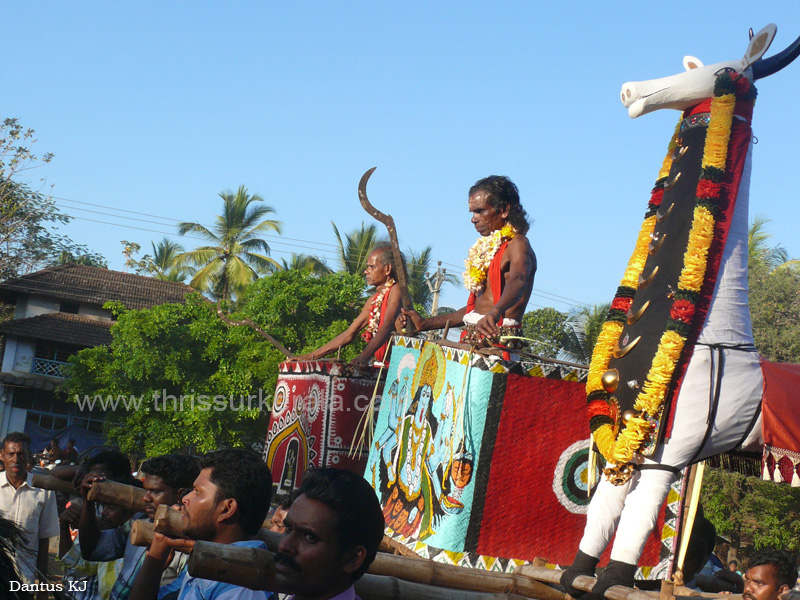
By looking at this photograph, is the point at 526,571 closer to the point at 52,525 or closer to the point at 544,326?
the point at 52,525

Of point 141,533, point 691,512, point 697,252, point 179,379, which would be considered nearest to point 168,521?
point 141,533

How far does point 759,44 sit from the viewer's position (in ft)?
12.7

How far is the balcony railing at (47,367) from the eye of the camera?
106 ft

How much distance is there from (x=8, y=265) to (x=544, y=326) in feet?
55.5

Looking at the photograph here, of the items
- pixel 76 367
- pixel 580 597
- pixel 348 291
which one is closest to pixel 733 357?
pixel 580 597

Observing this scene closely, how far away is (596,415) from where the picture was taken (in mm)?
3672

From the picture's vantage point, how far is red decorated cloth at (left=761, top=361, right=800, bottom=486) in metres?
3.56

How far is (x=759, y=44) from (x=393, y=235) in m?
2.01

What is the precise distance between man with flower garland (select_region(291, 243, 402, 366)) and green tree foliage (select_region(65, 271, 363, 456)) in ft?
54.6

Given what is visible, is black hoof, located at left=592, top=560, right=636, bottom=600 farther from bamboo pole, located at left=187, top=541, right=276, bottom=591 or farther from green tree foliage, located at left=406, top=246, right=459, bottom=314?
green tree foliage, located at left=406, top=246, right=459, bottom=314

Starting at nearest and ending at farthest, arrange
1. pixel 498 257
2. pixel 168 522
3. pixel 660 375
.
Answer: pixel 168 522
pixel 660 375
pixel 498 257

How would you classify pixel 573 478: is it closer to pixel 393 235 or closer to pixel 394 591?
pixel 393 235

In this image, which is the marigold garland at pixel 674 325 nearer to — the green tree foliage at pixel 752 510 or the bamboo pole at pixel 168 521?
the bamboo pole at pixel 168 521

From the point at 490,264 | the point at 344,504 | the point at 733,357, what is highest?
the point at 490,264
